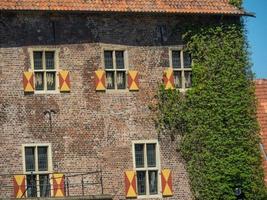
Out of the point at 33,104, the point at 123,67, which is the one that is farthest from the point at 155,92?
the point at 33,104

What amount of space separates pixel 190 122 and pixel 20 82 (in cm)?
580

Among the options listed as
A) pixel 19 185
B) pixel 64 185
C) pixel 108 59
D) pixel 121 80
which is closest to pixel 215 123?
pixel 121 80

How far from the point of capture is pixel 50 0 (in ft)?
85.5

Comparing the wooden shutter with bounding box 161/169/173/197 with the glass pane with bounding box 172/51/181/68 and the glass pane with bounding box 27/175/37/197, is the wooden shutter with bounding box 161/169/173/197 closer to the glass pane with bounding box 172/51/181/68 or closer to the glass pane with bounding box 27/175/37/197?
the glass pane with bounding box 172/51/181/68

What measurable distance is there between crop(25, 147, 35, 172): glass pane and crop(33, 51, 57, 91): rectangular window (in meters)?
1.92

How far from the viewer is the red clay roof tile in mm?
25625

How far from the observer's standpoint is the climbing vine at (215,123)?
2695 cm

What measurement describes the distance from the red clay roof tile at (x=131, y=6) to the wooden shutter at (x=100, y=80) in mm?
2008

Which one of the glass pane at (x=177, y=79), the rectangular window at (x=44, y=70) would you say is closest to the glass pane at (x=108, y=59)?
the rectangular window at (x=44, y=70)

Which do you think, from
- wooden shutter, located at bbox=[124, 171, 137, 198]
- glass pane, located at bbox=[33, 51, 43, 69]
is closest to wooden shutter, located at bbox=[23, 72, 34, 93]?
glass pane, located at bbox=[33, 51, 43, 69]

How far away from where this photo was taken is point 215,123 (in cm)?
2711

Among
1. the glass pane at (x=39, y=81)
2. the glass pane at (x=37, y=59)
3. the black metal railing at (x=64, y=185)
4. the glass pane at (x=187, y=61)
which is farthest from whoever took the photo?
the glass pane at (x=187, y=61)

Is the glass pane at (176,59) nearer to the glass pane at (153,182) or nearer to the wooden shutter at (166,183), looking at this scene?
the wooden shutter at (166,183)

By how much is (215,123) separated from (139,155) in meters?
2.83
